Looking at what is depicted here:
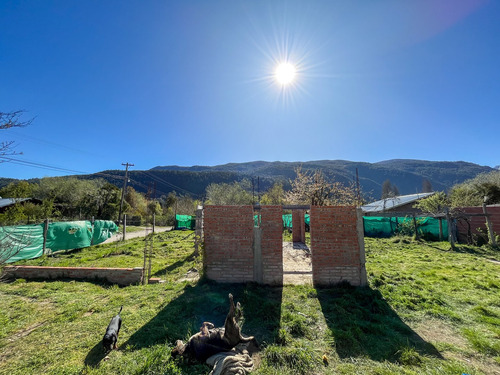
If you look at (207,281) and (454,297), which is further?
(207,281)

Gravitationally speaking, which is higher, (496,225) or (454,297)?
(496,225)

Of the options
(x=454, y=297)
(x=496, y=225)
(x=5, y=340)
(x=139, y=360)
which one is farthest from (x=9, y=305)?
(x=496, y=225)

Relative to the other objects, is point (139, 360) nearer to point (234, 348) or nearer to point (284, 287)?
point (234, 348)

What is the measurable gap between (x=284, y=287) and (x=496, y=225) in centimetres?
1308

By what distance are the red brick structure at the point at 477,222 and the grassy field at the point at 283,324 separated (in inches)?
295

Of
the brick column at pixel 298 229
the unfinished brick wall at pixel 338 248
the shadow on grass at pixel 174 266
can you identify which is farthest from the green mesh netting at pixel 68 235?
the brick column at pixel 298 229

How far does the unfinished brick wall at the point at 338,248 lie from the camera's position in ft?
17.2

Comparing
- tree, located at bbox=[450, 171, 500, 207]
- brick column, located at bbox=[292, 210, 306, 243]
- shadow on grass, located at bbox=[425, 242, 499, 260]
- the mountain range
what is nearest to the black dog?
brick column, located at bbox=[292, 210, 306, 243]

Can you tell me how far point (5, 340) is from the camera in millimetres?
3258

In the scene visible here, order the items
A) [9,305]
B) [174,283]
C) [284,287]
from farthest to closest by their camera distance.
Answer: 1. [174,283]
2. [284,287]
3. [9,305]

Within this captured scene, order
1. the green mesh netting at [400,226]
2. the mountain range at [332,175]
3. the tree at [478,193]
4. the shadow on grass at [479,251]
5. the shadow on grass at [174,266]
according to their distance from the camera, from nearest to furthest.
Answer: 1. the shadow on grass at [174,266]
2. the shadow on grass at [479,251]
3. the green mesh netting at [400,226]
4. the tree at [478,193]
5. the mountain range at [332,175]

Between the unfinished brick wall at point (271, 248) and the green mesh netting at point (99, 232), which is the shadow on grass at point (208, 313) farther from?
the green mesh netting at point (99, 232)

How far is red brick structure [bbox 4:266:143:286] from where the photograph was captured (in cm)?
593

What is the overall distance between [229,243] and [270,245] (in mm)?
1085
